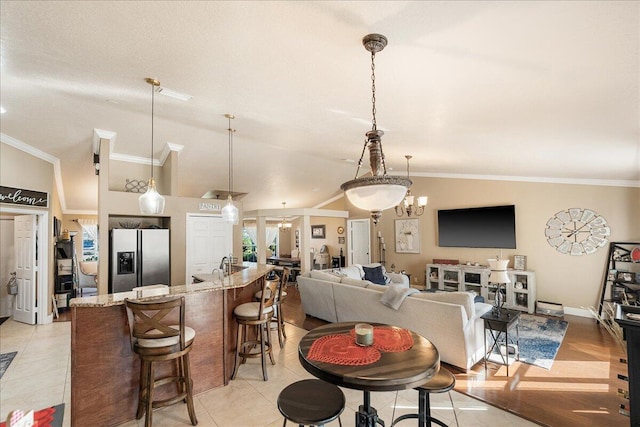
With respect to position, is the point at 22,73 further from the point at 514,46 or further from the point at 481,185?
the point at 481,185

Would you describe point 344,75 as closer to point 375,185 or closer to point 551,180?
point 375,185

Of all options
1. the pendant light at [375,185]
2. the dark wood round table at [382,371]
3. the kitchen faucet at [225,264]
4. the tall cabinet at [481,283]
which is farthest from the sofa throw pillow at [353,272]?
the pendant light at [375,185]

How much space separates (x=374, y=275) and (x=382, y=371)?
4639mm

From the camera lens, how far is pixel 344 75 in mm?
2396

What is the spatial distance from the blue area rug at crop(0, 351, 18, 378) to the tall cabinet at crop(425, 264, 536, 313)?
21.4 feet

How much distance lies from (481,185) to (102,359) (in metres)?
6.92

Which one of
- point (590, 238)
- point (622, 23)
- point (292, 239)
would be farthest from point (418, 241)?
point (622, 23)

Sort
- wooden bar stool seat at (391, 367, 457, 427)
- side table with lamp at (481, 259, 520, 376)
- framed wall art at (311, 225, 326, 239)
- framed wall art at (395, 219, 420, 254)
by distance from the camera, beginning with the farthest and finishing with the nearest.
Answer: framed wall art at (311, 225, 326, 239) < framed wall art at (395, 219, 420, 254) < side table with lamp at (481, 259, 520, 376) < wooden bar stool seat at (391, 367, 457, 427)

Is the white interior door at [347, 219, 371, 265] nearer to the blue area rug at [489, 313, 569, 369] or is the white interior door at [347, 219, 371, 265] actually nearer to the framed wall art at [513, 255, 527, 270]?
the framed wall art at [513, 255, 527, 270]

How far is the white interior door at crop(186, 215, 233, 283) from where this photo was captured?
5.67 metres

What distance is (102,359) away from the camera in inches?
94.9

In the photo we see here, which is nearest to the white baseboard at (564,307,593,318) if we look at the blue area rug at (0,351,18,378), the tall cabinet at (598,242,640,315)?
the tall cabinet at (598,242,640,315)

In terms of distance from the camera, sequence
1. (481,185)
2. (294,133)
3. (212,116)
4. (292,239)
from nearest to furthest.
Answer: (212,116) → (294,133) → (481,185) → (292,239)

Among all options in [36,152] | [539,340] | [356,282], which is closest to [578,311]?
[539,340]
